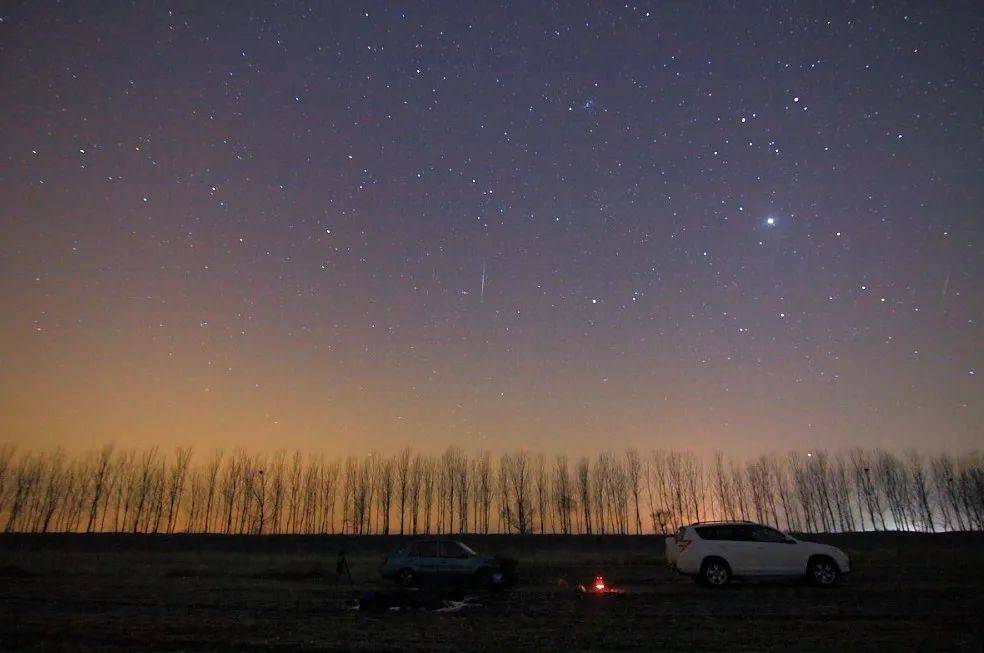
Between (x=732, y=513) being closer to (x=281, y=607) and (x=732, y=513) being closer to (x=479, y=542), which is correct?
(x=479, y=542)

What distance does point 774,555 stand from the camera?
53.7 ft

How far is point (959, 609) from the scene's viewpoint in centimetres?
1143

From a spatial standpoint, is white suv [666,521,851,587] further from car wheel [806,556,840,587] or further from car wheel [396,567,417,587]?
car wheel [396,567,417,587]

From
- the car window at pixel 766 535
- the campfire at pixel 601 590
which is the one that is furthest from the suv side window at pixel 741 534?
the campfire at pixel 601 590

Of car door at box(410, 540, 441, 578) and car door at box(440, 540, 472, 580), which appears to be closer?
car door at box(440, 540, 472, 580)

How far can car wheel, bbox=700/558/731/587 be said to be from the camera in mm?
16344

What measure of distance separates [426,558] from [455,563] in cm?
107

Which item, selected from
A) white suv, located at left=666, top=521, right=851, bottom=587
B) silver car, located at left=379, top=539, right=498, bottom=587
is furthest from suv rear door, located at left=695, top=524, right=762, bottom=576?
silver car, located at left=379, top=539, right=498, bottom=587

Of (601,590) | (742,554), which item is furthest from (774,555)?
(601,590)

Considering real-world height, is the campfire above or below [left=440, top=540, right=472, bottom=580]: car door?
below

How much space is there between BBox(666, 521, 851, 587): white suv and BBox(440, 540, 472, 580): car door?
6686 mm

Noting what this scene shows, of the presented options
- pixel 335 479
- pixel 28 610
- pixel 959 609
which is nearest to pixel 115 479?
pixel 335 479

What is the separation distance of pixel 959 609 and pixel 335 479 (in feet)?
272

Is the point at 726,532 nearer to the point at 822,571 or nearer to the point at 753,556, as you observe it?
the point at 753,556
